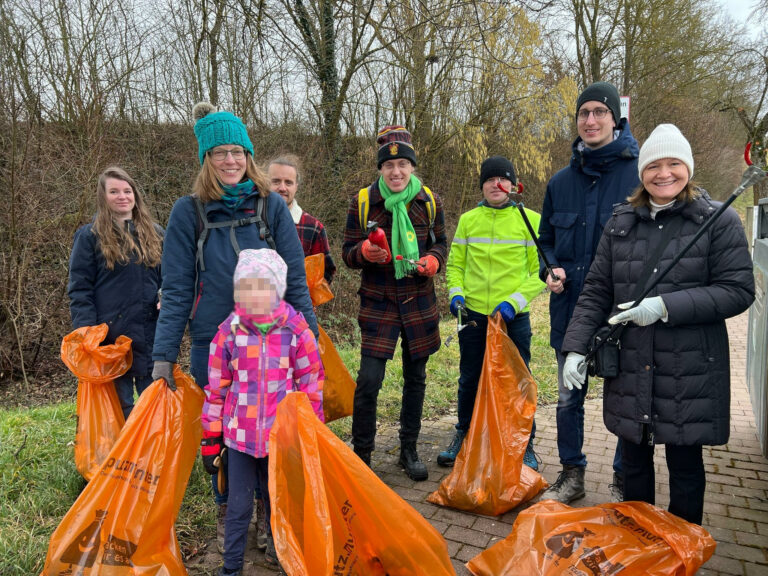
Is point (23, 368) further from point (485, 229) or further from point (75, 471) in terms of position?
point (485, 229)

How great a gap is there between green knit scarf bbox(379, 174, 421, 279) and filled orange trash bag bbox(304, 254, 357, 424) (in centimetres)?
60

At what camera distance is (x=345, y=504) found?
7.14 ft

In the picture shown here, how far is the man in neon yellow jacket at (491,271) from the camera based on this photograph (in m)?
3.46

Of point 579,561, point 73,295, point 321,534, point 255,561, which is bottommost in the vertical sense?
point 255,561

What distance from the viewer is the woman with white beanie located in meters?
2.16

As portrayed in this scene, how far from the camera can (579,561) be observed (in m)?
2.21

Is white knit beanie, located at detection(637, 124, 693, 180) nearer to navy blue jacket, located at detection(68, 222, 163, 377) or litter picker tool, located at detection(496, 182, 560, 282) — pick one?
litter picker tool, located at detection(496, 182, 560, 282)

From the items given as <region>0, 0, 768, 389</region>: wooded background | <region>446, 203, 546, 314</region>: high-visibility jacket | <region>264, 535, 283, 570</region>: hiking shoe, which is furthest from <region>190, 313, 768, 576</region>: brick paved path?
<region>0, 0, 768, 389</region>: wooded background

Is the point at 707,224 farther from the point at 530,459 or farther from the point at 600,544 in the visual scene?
the point at 530,459

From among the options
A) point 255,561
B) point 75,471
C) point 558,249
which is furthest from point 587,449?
point 75,471

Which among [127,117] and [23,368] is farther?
[127,117]

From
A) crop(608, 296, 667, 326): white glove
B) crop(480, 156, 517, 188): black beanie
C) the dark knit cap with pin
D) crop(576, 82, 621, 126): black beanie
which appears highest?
crop(576, 82, 621, 126): black beanie

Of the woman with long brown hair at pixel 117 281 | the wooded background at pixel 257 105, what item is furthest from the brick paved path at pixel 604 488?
the wooded background at pixel 257 105

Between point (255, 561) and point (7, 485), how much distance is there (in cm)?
167
